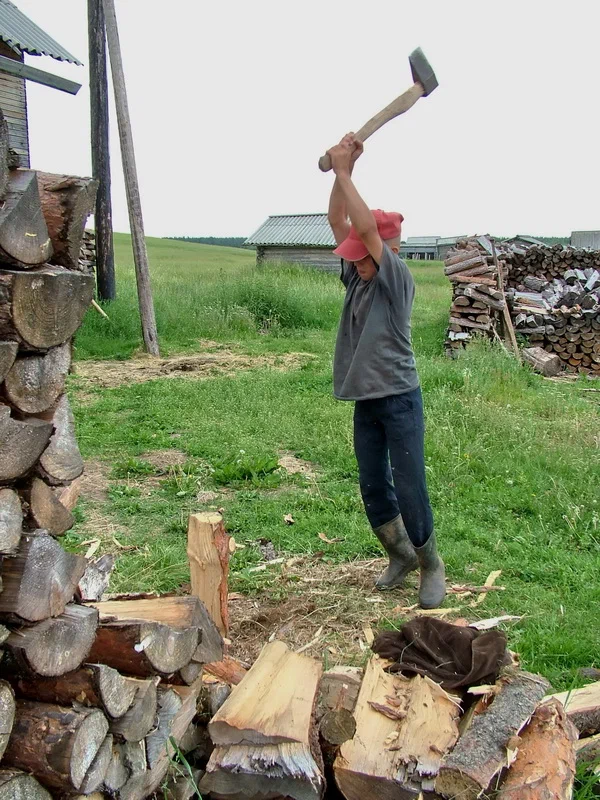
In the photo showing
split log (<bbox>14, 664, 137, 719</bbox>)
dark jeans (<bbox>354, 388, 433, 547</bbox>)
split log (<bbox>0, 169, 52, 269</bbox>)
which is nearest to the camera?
split log (<bbox>0, 169, 52, 269</bbox>)

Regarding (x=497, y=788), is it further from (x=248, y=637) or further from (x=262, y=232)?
(x=262, y=232)

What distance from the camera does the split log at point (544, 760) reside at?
231 centimetres

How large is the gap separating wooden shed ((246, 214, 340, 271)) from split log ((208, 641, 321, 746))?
2570 cm

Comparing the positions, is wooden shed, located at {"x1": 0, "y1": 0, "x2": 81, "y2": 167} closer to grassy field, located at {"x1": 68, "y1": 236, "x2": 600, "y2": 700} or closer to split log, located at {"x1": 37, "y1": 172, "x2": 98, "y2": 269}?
grassy field, located at {"x1": 68, "y1": 236, "x2": 600, "y2": 700}

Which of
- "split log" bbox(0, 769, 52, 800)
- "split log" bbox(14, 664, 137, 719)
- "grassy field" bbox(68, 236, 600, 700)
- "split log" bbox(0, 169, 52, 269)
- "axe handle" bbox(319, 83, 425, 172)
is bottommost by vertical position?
"grassy field" bbox(68, 236, 600, 700)

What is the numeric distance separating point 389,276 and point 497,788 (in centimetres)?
232

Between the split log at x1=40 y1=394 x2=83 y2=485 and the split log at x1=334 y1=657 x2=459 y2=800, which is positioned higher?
the split log at x1=40 y1=394 x2=83 y2=485

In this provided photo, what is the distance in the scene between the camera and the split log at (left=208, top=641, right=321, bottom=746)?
7.88ft

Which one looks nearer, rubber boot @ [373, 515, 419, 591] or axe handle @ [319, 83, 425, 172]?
axe handle @ [319, 83, 425, 172]

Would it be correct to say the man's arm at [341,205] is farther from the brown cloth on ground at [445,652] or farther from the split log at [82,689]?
the split log at [82,689]

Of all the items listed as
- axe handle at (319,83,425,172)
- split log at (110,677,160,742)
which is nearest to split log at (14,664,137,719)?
split log at (110,677,160,742)

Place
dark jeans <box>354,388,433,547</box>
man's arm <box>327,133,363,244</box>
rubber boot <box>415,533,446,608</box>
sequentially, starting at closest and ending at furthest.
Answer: man's arm <box>327,133,363,244</box>, dark jeans <box>354,388,433,547</box>, rubber boot <box>415,533,446,608</box>

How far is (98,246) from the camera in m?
15.4

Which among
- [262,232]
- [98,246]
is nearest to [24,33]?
[98,246]
